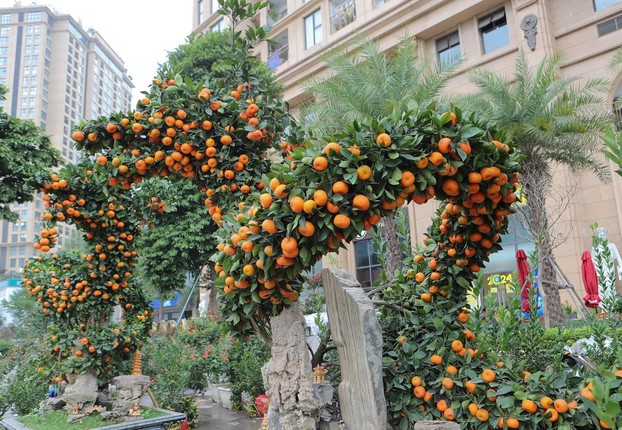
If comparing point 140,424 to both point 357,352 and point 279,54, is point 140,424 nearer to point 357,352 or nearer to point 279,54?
point 357,352

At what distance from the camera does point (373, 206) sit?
2.31 m

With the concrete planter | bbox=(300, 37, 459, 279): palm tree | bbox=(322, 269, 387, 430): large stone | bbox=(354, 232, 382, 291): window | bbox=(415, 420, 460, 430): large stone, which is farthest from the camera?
bbox=(354, 232, 382, 291): window

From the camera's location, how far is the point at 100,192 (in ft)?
17.6

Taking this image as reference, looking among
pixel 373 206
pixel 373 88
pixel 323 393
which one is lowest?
pixel 323 393

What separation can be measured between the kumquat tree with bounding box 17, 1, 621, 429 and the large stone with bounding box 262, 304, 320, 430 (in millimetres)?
114

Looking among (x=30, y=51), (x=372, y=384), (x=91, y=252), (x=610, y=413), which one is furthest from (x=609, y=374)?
(x=30, y=51)

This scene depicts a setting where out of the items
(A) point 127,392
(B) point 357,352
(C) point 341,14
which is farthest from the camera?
(C) point 341,14

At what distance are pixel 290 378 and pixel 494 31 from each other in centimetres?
1647

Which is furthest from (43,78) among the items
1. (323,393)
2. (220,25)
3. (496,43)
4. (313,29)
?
(323,393)

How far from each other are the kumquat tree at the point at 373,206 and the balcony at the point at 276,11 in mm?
21286

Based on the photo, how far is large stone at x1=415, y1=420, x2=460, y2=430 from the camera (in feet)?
7.70

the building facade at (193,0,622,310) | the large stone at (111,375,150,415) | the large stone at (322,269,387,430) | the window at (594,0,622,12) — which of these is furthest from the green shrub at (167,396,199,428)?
the window at (594,0,622,12)

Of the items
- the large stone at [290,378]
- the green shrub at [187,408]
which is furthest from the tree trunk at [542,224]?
the large stone at [290,378]

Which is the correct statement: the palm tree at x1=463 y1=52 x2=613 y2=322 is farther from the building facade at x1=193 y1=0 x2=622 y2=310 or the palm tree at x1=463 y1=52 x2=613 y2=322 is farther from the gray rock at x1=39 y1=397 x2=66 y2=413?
the gray rock at x1=39 y1=397 x2=66 y2=413
